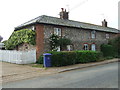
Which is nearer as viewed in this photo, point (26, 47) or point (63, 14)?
point (26, 47)

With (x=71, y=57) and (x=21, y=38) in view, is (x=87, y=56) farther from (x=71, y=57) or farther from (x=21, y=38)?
(x=21, y=38)

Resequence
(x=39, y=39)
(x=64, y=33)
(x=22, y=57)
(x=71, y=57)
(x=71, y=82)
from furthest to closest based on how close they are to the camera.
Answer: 1. (x=64, y=33)
2. (x=39, y=39)
3. (x=22, y=57)
4. (x=71, y=57)
5. (x=71, y=82)

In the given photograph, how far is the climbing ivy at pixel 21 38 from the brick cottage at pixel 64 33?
0.72 meters

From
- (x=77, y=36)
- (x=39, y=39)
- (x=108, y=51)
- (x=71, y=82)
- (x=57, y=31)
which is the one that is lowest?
(x=71, y=82)

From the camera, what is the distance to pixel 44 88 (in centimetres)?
578

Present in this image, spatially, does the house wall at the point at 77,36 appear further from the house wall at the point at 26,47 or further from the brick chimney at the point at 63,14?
the brick chimney at the point at 63,14

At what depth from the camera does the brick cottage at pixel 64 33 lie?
15758mm

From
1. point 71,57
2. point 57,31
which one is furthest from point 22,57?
point 57,31

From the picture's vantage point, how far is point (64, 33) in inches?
727

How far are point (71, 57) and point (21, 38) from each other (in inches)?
321

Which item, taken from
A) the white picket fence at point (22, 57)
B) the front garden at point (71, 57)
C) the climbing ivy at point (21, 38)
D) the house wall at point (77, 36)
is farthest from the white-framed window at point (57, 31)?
the front garden at point (71, 57)

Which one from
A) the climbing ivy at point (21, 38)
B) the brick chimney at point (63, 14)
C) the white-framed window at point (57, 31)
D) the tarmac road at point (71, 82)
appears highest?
the brick chimney at point (63, 14)

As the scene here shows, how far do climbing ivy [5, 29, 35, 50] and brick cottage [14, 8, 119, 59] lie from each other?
717 millimetres

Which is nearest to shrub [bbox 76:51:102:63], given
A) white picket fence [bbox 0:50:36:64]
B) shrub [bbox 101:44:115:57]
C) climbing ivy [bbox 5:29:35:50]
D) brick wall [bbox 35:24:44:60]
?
brick wall [bbox 35:24:44:60]
